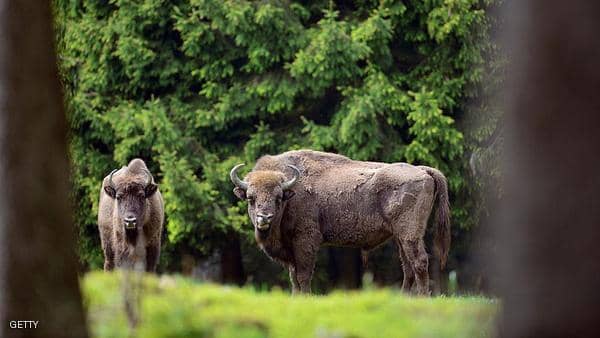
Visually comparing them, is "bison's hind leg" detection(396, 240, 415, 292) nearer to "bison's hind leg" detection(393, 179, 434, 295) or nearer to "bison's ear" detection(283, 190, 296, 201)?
"bison's hind leg" detection(393, 179, 434, 295)

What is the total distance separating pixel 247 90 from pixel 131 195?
9.22m

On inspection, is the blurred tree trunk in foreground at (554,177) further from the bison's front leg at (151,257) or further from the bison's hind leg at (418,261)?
the bison's front leg at (151,257)

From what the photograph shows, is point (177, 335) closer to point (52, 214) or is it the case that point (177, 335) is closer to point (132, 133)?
point (52, 214)

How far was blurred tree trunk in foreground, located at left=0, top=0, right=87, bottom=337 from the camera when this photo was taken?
6.56 metres

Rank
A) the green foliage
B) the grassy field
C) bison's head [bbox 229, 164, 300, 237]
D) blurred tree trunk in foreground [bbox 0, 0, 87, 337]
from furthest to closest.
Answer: the green foliage
bison's head [bbox 229, 164, 300, 237]
the grassy field
blurred tree trunk in foreground [bbox 0, 0, 87, 337]

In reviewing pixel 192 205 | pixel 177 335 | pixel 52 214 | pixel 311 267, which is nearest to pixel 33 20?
pixel 52 214

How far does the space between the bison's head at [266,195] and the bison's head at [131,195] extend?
1.19 metres

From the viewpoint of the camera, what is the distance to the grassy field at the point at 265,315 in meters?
7.34

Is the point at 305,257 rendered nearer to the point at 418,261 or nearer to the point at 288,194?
the point at 288,194

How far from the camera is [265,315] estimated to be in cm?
790

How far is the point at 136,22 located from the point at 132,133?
2587 millimetres

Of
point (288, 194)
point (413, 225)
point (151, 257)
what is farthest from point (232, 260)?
point (413, 225)

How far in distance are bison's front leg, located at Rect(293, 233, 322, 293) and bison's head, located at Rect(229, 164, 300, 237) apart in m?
0.52

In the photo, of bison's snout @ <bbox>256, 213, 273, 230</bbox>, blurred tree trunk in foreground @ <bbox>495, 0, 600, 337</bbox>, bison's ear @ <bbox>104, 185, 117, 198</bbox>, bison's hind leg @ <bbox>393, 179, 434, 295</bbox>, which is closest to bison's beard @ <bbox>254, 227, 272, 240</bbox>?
bison's snout @ <bbox>256, 213, 273, 230</bbox>
